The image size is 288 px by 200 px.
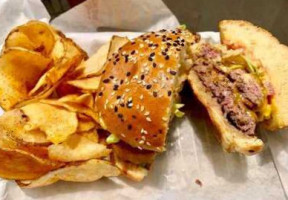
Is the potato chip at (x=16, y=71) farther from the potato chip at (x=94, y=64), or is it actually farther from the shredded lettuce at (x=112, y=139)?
the shredded lettuce at (x=112, y=139)

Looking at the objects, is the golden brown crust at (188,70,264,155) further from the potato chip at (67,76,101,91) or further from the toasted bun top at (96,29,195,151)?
the potato chip at (67,76,101,91)

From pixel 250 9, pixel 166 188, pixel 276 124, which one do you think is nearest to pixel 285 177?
pixel 276 124

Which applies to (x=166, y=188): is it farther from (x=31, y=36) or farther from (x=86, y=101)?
(x=31, y=36)

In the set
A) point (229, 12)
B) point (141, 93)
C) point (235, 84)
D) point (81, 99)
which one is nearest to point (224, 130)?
point (235, 84)

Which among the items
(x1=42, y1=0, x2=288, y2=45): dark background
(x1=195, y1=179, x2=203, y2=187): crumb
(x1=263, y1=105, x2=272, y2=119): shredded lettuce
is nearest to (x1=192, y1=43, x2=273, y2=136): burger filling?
(x1=263, y1=105, x2=272, y2=119): shredded lettuce

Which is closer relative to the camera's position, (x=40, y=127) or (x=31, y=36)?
(x=40, y=127)

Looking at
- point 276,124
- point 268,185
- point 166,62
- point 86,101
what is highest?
point 166,62

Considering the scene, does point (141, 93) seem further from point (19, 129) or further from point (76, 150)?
point (19, 129)

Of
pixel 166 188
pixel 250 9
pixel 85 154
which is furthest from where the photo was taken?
pixel 250 9
